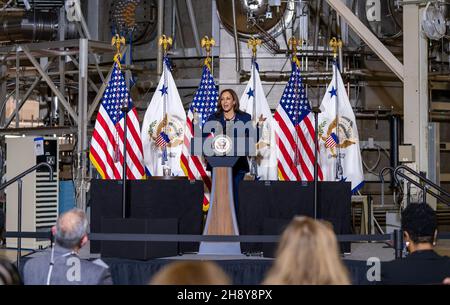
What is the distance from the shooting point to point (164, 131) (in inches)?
472

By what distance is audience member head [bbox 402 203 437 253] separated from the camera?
5.03 metres

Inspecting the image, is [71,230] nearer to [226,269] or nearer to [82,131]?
[226,269]

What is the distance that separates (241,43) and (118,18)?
2309mm

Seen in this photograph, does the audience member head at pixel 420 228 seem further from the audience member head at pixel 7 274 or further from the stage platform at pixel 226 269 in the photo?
the stage platform at pixel 226 269

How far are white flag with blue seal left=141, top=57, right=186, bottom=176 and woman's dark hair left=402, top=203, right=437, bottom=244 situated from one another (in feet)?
22.7

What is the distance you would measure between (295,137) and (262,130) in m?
0.45

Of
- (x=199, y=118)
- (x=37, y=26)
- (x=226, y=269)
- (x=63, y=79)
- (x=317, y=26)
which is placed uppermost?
(x=37, y=26)

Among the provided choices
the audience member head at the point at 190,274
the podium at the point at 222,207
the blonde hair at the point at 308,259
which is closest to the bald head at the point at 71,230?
the blonde hair at the point at 308,259

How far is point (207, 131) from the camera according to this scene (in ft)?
30.5

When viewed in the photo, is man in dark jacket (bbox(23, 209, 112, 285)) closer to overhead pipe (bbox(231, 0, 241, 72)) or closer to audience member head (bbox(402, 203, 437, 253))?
audience member head (bbox(402, 203, 437, 253))

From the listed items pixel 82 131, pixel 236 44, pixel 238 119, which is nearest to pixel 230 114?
pixel 238 119

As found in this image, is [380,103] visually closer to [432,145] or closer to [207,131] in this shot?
[432,145]

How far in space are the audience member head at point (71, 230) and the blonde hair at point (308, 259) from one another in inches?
62.3

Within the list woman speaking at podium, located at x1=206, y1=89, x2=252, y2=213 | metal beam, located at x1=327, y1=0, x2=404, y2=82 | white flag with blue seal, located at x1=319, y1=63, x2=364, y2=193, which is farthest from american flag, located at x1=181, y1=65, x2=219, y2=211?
metal beam, located at x1=327, y1=0, x2=404, y2=82
